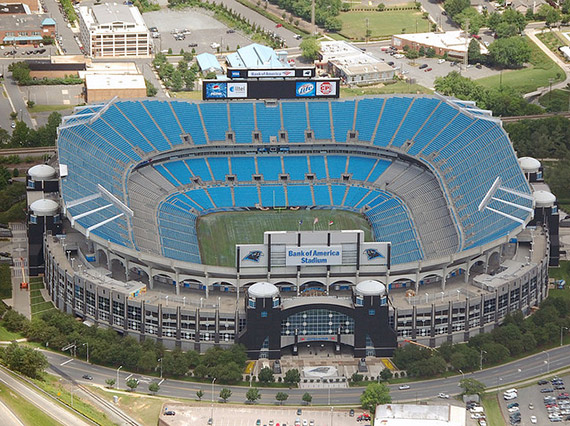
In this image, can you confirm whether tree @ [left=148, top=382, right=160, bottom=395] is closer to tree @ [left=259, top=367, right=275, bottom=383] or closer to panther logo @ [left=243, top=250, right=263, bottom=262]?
tree @ [left=259, top=367, right=275, bottom=383]

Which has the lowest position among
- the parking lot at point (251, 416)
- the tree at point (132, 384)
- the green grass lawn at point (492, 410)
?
the green grass lawn at point (492, 410)

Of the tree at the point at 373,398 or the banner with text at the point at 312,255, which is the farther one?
the banner with text at the point at 312,255

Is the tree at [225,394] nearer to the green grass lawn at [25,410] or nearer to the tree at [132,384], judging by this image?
the tree at [132,384]

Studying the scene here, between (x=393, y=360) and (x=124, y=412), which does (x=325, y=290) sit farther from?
(x=124, y=412)

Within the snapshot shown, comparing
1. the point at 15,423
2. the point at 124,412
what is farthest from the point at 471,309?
the point at 15,423

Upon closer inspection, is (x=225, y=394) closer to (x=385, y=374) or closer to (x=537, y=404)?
(x=385, y=374)

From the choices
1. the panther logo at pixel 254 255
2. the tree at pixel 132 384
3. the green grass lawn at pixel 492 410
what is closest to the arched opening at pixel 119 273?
the panther logo at pixel 254 255
